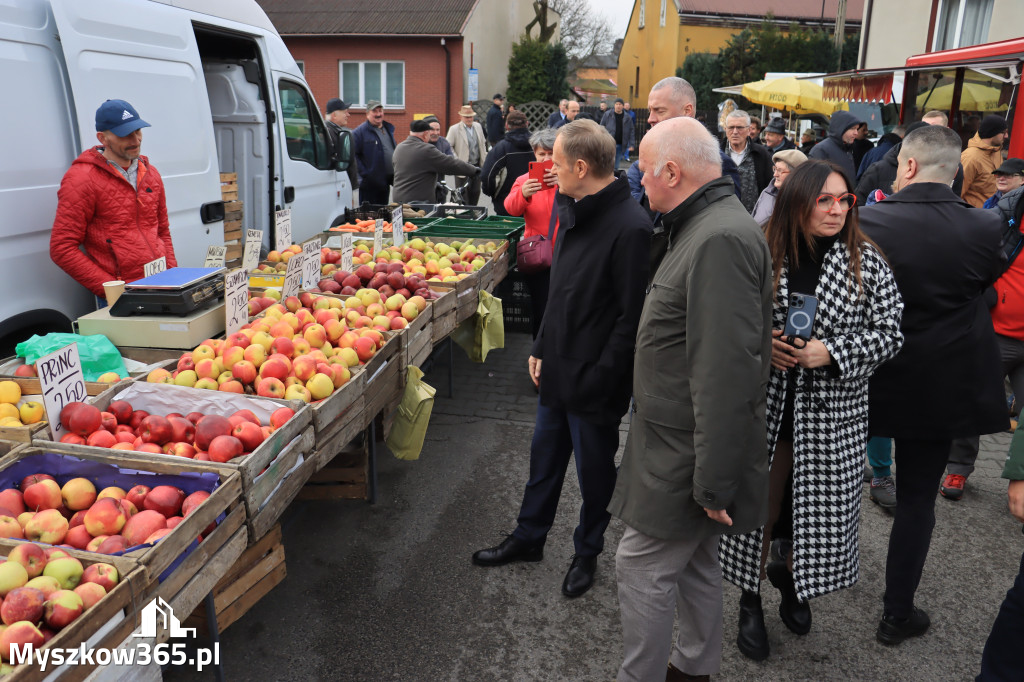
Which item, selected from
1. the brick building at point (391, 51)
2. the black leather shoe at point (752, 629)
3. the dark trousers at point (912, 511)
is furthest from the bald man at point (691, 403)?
the brick building at point (391, 51)

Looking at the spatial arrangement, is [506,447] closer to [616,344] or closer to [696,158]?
[616,344]

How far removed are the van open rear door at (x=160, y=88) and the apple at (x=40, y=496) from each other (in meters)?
2.50

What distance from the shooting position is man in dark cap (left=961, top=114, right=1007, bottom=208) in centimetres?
721

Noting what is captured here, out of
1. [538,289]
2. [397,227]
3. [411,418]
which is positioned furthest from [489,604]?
[397,227]

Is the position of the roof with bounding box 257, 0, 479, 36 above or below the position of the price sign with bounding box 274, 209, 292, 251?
above

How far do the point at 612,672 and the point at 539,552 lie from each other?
0.86m

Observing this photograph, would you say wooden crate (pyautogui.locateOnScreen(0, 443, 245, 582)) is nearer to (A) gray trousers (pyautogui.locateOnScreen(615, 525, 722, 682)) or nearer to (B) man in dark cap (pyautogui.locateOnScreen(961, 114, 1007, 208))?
(A) gray trousers (pyautogui.locateOnScreen(615, 525, 722, 682))

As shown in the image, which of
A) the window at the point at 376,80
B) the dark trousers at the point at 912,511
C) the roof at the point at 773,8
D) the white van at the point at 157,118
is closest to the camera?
the dark trousers at the point at 912,511

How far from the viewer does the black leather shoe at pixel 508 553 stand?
151 inches

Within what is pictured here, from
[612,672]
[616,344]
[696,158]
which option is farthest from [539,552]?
[696,158]

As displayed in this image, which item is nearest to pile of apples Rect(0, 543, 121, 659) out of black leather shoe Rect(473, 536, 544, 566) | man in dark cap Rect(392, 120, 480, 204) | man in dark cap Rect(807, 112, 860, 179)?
black leather shoe Rect(473, 536, 544, 566)

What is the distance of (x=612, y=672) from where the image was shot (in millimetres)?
3127

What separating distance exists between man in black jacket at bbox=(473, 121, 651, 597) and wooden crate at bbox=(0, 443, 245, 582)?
4.61 feet

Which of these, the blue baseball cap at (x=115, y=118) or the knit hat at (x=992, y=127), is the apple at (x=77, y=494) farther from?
the knit hat at (x=992, y=127)
